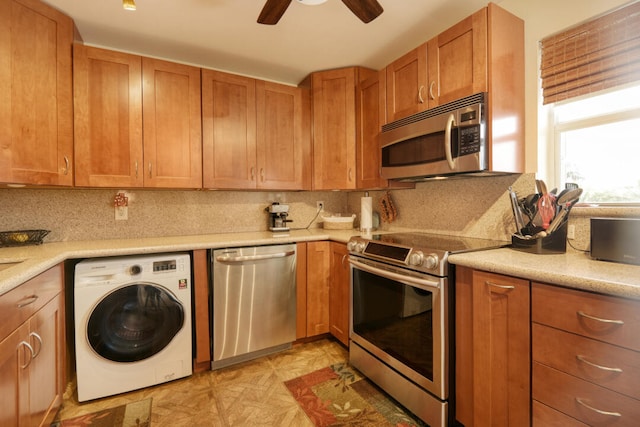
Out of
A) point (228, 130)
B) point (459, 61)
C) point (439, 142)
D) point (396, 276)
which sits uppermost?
point (459, 61)

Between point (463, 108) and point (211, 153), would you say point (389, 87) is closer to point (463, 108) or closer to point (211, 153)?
point (463, 108)

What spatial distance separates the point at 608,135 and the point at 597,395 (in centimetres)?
133

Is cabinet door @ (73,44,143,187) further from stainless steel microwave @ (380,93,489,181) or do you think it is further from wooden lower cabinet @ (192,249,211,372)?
stainless steel microwave @ (380,93,489,181)

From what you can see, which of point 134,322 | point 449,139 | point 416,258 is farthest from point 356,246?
point 134,322

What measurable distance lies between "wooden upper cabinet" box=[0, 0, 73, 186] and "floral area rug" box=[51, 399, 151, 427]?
136 cm

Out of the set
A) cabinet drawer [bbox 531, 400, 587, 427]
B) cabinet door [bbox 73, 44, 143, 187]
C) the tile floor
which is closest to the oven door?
cabinet drawer [bbox 531, 400, 587, 427]

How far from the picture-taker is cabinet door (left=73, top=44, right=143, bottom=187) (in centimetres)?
197

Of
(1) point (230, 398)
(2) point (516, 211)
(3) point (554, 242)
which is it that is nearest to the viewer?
(3) point (554, 242)

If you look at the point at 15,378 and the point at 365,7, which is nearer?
the point at 15,378

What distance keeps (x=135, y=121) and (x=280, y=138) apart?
3.64ft

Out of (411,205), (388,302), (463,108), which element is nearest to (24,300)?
(388,302)

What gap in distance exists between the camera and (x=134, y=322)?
1.88 m

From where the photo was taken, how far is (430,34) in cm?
217

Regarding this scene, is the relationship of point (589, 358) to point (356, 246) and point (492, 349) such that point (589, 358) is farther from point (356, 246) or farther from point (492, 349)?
point (356, 246)
